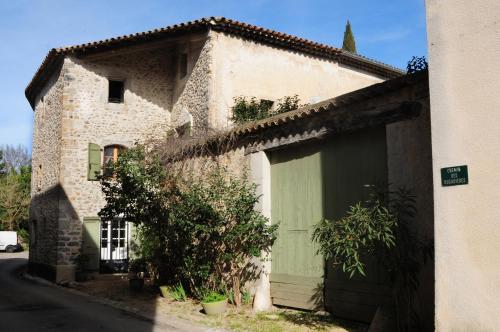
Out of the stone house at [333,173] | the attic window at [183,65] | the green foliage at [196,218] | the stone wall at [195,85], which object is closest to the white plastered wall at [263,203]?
the stone house at [333,173]

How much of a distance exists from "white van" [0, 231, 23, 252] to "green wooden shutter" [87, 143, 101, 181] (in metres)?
22.9

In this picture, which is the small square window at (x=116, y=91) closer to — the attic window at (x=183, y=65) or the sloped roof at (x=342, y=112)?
the attic window at (x=183, y=65)

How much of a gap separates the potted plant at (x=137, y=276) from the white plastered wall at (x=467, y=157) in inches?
321

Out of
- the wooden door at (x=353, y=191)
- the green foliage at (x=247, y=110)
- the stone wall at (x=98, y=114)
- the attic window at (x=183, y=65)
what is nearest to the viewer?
the wooden door at (x=353, y=191)

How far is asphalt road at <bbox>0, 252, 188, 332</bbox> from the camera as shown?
747 cm

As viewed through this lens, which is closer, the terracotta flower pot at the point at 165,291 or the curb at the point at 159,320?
the curb at the point at 159,320

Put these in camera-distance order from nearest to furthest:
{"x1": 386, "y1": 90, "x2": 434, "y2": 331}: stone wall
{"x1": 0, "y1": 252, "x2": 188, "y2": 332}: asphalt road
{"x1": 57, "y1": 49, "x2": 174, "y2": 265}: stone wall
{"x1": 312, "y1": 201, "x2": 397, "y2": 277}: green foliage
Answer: {"x1": 312, "y1": 201, "x2": 397, "y2": 277}: green foliage < {"x1": 386, "y1": 90, "x2": 434, "y2": 331}: stone wall < {"x1": 0, "y1": 252, "x2": 188, "y2": 332}: asphalt road < {"x1": 57, "y1": 49, "x2": 174, "y2": 265}: stone wall

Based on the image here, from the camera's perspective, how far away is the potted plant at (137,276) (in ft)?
38.1

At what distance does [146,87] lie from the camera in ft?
52.8

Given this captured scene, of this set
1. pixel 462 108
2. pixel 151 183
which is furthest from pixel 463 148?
pixel 151 183

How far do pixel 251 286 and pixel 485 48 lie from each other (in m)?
5.82

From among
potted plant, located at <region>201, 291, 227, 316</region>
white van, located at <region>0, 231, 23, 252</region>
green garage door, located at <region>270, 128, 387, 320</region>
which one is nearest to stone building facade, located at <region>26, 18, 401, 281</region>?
green garage door, located at <region>270, 128, 387, 320</region>

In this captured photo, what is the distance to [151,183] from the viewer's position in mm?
9930

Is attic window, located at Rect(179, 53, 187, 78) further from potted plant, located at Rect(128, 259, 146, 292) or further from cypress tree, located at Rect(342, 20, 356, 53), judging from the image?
cypress tree, located at Rect(342, 20, 356, 53)
